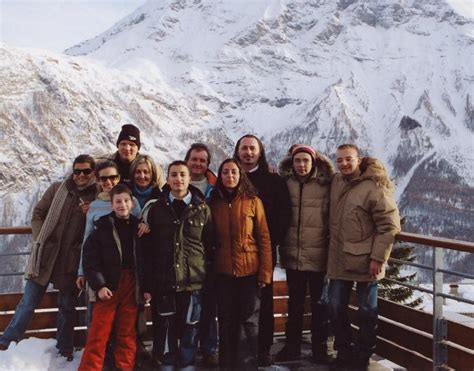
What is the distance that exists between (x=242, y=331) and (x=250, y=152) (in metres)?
1.61

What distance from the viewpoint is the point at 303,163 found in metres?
5.57

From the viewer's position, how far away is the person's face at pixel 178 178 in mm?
5270

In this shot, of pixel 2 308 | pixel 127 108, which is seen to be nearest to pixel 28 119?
pixel 127 108

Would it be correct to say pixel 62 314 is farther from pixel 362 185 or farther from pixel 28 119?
pixel 28 119

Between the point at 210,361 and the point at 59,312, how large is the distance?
149cm

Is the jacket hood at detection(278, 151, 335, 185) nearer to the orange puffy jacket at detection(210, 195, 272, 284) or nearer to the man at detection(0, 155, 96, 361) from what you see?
the orange puffy jacket at detection(210, 195, 272, 284)

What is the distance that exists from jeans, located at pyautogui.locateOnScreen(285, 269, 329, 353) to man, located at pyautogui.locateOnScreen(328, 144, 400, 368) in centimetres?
20

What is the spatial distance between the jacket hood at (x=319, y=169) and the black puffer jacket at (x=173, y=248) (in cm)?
94

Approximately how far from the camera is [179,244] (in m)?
5.27

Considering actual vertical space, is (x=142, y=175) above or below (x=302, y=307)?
above

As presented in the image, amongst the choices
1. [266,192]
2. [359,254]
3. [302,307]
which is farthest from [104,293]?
[359,254]

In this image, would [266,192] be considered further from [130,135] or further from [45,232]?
[45,232]

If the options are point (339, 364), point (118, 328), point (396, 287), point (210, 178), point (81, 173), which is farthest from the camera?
point (396, 287)

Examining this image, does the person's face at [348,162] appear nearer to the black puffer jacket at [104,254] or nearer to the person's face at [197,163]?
the person's face at [197,163]
